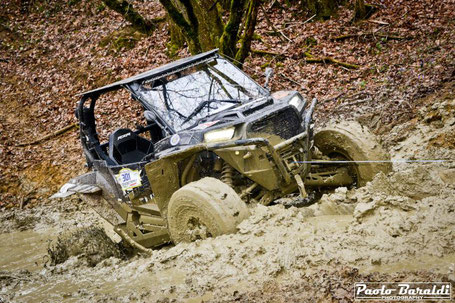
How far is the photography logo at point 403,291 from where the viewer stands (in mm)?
2742

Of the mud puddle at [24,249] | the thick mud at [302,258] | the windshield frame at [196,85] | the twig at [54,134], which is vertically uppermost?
the twig at [54,134]

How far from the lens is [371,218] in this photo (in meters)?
4.04

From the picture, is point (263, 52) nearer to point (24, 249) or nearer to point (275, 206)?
point (24, 249)

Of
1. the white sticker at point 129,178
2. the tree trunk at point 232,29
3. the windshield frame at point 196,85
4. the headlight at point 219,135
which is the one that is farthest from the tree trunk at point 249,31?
the headlight at point 219,135

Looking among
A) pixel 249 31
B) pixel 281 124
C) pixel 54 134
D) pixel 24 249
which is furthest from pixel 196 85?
pixel 54 134

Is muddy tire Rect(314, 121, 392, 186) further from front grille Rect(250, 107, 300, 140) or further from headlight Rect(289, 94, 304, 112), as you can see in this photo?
front grille Rect(250, 107, 300, 140)

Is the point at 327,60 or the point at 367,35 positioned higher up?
the point at 367,35

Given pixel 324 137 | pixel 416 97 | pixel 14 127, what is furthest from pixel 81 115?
pixel 14 127

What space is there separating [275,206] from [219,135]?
3.13 feet

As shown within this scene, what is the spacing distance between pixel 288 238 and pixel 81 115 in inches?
145

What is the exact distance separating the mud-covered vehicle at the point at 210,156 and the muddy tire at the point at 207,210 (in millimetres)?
10

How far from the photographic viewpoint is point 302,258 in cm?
361

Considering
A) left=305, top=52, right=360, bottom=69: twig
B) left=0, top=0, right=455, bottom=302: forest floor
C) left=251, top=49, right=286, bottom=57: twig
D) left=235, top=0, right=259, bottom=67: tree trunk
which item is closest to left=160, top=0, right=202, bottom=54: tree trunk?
left=235, top=0, right=259, bottom=67: tree trunk

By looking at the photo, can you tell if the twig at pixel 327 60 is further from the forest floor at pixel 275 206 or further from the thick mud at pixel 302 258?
the thick mud at pixel 302 258
